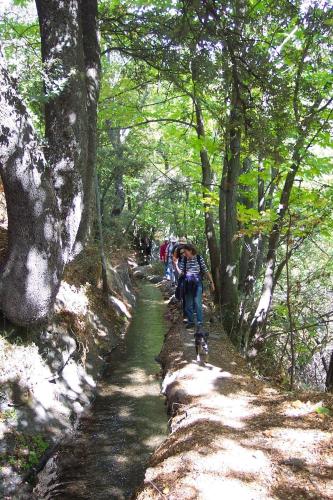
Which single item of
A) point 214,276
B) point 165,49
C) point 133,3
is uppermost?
point 133,3

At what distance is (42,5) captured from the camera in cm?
647

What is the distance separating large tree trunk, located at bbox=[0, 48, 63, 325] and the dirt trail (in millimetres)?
2709

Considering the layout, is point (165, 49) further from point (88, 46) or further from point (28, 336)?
point (28, 336)

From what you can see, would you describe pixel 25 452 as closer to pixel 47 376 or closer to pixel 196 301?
pixel 47 376

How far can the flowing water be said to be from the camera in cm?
477

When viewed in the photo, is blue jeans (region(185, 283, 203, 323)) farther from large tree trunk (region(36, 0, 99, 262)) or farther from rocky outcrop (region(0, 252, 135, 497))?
large tree trunk (region(36, 0, 99, 262))

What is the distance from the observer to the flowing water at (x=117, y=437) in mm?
4770

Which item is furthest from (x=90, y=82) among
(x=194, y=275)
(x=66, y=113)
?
(x=194, y=275)

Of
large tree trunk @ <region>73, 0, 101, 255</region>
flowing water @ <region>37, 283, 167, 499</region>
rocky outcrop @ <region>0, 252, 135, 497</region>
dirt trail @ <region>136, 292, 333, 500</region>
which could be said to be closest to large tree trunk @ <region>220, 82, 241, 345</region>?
flowing water @ <region>37, 283, 167, 499</region>

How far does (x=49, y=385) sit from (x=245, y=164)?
30.7 feet

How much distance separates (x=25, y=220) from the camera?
17.7 ft

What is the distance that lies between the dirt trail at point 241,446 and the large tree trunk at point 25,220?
107 inches

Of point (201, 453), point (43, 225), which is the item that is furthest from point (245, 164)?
point (201, 453)

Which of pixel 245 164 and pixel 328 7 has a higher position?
pixel 328 7
